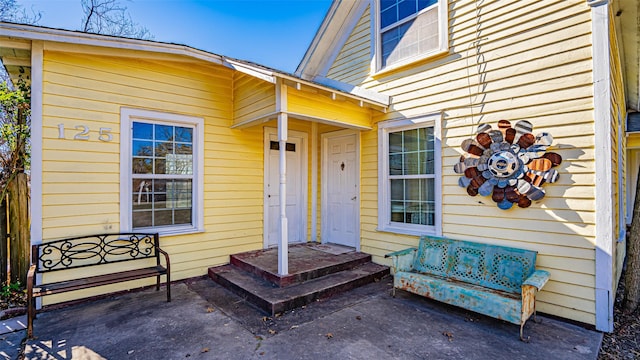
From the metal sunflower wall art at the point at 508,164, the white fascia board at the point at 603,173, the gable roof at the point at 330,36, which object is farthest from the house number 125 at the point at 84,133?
the white fascia board at the point at 603,173

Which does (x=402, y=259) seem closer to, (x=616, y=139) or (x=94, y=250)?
(x=616, y=139)

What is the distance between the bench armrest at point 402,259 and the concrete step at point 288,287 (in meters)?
0.65

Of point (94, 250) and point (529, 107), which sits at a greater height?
point (529, 107)

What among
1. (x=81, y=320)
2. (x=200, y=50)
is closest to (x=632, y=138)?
(x=200, y=50)

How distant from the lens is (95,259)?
12.7ft

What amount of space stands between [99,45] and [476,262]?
17.6ft

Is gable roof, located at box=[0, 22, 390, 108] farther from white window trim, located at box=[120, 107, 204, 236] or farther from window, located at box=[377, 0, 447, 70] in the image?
window, located at box=[377, 0, 447, 70]

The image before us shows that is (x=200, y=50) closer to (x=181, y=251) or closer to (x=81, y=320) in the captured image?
(x=181, y=251)

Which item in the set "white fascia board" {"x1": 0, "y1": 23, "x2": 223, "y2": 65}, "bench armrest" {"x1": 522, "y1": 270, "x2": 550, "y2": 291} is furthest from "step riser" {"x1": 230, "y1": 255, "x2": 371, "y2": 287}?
"white fascia board" {"x1": 0, "y1": 23, "x2": 223, "y2": 65}

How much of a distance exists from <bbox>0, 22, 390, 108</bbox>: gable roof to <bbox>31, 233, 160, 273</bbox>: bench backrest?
2346 mm

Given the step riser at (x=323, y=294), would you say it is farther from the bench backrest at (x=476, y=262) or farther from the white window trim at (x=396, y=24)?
the white window trim at (x=396, y=24)

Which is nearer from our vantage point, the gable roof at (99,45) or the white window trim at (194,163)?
the gable roof at (99,45)

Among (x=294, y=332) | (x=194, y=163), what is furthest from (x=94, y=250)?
(x=294, y=332)

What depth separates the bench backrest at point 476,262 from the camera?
11.2 feet
